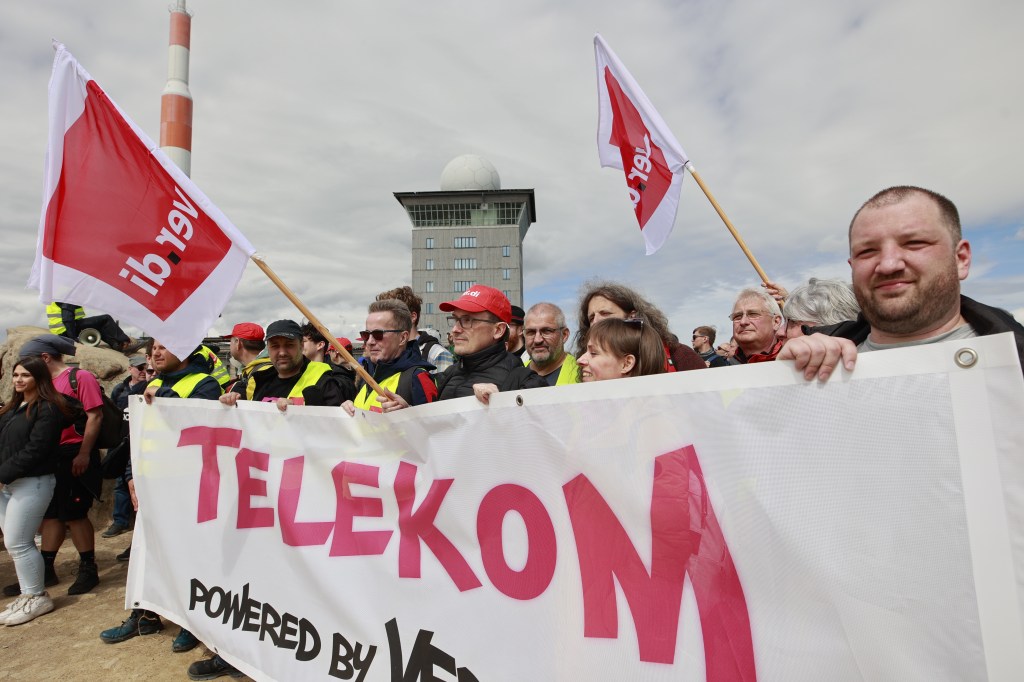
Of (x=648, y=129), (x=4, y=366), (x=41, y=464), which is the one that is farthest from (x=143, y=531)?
(x=4, y=366)

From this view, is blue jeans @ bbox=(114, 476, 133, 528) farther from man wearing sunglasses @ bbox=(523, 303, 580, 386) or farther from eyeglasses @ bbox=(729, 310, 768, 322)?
eyeglasses @ bbox=(729, 310, 768, 322)

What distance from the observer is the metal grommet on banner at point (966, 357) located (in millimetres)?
1368

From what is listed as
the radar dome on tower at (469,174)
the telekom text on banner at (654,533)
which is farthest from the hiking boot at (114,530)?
the radar dome on tower at (469,174)

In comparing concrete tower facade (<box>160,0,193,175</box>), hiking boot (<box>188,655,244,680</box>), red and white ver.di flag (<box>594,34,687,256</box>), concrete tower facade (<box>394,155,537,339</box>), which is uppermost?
concrete tower facade (<box>394,155,537,339</box>)

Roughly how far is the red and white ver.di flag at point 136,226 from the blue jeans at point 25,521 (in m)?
2.57

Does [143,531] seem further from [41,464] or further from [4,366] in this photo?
[4,366]

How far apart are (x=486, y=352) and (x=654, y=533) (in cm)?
165

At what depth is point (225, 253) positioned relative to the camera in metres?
2.92

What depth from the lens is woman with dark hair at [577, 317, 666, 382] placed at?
2379mm

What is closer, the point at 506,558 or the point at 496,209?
the point at 506,558

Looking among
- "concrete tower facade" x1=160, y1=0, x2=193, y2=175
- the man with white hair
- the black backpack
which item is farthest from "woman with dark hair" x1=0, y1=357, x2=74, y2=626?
"concrete tower facade" x1=160, y1=0, x2=193, y2=175

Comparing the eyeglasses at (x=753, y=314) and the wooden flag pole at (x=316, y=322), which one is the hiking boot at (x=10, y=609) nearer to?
the wooden flag pole at (x=316, y=322)

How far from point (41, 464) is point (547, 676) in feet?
14.4

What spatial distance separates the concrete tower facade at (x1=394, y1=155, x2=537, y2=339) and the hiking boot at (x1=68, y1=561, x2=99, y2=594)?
6045cm
